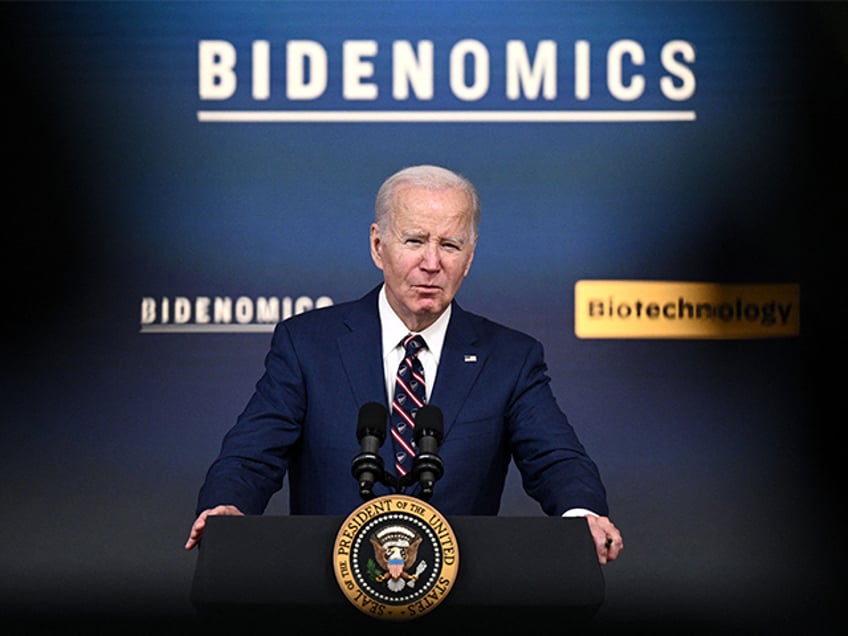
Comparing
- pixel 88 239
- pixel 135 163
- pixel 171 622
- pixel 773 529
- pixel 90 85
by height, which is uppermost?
pixel 90 85

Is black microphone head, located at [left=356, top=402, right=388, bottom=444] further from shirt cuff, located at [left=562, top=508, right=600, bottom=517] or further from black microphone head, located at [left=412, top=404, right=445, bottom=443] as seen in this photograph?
shirt cuff, located at [left=562, top=508, right=600, bottom=517]

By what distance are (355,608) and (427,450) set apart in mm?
327

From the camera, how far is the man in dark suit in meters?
3.03

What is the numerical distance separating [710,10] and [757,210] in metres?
0.82

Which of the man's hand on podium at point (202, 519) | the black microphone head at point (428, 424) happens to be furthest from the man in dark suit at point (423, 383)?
the black microphone head at point (428, 424)

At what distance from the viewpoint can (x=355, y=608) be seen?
222 cm

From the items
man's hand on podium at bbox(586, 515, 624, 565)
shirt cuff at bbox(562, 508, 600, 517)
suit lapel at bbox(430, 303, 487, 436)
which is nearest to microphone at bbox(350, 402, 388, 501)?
man's hand on podium at bbox(586, 515, 624, 565)

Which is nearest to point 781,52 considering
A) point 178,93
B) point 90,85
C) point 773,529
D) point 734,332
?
point 734,332

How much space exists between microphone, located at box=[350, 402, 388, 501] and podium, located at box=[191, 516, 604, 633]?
85 mm

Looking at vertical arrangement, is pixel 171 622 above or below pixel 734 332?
below

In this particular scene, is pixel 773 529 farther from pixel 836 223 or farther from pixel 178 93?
pixel 178 93

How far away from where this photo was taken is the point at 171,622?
15.5ft

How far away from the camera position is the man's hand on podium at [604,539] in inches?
97.1

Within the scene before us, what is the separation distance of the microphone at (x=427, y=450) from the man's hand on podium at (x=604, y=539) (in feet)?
1.12
